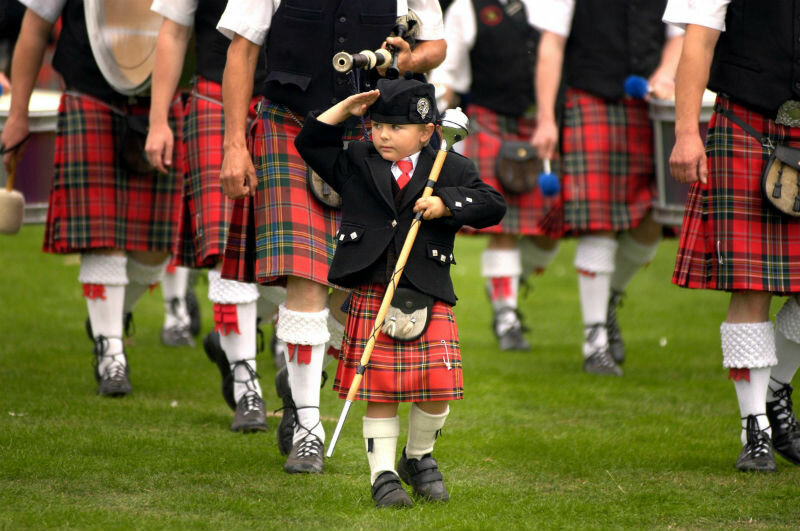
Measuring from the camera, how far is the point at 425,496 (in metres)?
3.43

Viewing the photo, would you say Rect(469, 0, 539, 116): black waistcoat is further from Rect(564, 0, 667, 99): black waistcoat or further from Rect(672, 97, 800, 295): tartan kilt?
Rect(672, 97, 800, 295): tartan kilt

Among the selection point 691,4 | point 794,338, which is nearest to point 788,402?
point 794,338

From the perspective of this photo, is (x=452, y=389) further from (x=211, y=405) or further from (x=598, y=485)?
(x=211, y=405)

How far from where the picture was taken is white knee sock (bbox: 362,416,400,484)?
3367 millimetres

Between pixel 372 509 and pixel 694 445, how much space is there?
152 centimetres

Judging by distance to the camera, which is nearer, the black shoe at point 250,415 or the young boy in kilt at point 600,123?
the black shoe at point 250,415

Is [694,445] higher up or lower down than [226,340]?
lower down

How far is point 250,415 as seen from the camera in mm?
4461

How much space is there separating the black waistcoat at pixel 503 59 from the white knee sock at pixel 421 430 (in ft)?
11.7

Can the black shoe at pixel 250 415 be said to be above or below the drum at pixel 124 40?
below

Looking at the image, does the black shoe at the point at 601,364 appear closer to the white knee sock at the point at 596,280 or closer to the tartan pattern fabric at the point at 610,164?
the white knee sock at the point at 596,280

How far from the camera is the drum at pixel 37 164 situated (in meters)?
5.17

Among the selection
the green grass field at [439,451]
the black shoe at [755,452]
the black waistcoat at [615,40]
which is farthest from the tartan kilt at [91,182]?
the black shoe at [755,452]

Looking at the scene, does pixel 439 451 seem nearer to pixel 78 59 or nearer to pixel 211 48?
pixel 211 48
